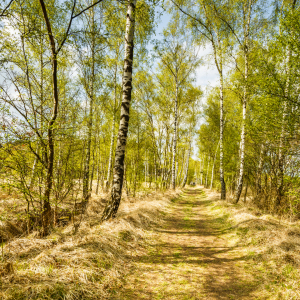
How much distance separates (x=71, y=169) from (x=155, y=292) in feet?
13.3

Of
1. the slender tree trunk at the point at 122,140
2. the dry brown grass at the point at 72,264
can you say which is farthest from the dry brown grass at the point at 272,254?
the slender tree trunk at the point at 122,140

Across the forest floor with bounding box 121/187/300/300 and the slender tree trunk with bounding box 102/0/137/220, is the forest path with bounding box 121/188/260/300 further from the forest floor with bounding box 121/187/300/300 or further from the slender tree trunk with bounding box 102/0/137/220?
the slender tree trunk with bounding box 102/0/137/220

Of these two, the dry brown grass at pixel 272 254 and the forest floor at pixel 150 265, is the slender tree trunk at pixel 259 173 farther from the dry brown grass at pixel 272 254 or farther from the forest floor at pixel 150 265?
the forest floor at pixel 150 265

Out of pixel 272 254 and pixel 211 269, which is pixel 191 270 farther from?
pixel 272 254

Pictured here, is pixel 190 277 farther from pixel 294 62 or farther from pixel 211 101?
pixel 211 101

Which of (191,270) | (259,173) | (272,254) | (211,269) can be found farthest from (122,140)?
(259,173)

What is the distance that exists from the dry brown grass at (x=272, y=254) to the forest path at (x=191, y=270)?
21cm

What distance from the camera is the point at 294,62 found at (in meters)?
5.55

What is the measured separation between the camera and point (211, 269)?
3719 millimetres

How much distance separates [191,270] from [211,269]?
1.55 feet

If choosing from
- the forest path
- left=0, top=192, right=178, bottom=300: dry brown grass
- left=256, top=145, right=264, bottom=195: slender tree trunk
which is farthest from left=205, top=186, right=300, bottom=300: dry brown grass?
left=256, top=145, right=264, bottom=195: slender tree trunk

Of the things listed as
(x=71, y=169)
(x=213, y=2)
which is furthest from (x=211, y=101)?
(x=71, y=169)

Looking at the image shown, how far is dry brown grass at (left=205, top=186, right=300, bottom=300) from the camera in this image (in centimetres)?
292

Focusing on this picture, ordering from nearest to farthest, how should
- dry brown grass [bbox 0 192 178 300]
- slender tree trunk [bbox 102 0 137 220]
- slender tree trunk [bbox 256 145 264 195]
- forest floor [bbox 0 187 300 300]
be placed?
dry brown grass [bbox 0 192 178 300] < forest floor [bbox 0 187 300 300] < slender tree trunk [bbox 102 0 137 220] < slender tree trunk [bbox 256 145 264 195]
